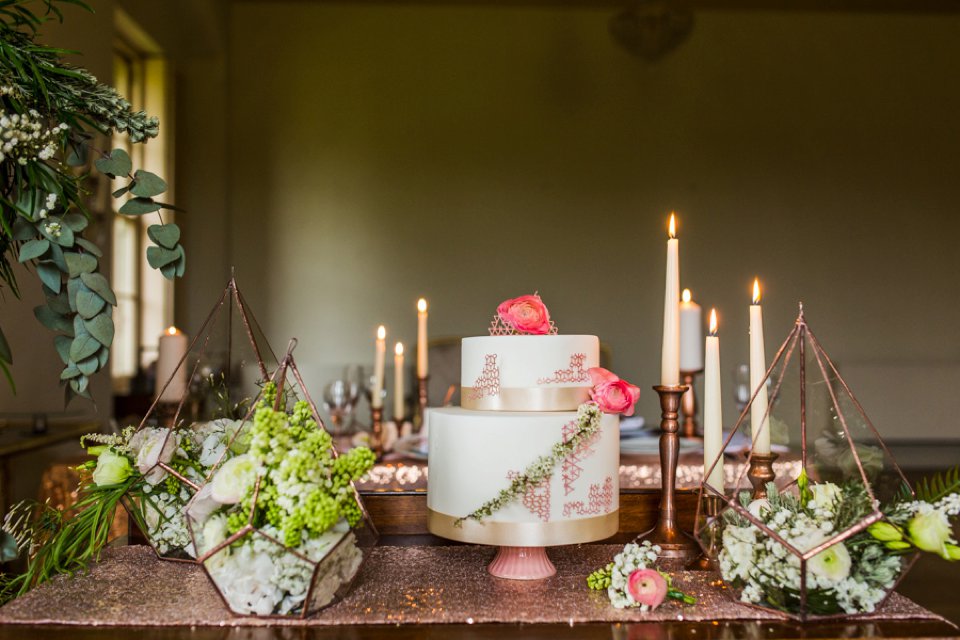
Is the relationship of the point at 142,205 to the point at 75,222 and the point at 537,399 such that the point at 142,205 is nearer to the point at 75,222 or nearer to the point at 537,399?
the point at 75,222

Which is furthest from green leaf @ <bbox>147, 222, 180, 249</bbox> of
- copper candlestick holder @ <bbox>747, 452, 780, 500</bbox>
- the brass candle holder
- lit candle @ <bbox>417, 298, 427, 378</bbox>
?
lit candle @ <bbox>417, 298, 427, 378</bbox>

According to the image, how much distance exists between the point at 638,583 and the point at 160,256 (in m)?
0.61

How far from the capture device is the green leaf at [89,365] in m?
0.78

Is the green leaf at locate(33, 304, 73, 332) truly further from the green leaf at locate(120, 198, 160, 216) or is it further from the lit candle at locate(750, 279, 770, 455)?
the lit candle at locate(750, 279, 770, 455)

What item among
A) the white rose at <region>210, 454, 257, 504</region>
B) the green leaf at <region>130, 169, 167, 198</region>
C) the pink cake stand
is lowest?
the pink cake stand

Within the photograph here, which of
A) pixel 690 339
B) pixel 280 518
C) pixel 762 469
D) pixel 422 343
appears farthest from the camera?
pixel 422 343

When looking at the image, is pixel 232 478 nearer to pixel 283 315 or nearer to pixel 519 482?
pixel 519 482

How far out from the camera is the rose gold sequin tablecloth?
73 cm

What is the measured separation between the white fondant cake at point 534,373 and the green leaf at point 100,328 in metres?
0.40

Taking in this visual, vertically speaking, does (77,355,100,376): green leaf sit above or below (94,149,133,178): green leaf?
below

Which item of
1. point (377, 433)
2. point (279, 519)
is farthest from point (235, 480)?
point (377, 433)

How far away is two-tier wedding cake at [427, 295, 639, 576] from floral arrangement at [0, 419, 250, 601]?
0.25 m

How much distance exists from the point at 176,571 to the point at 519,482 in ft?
1.41

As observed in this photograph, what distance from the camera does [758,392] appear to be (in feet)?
2.86
